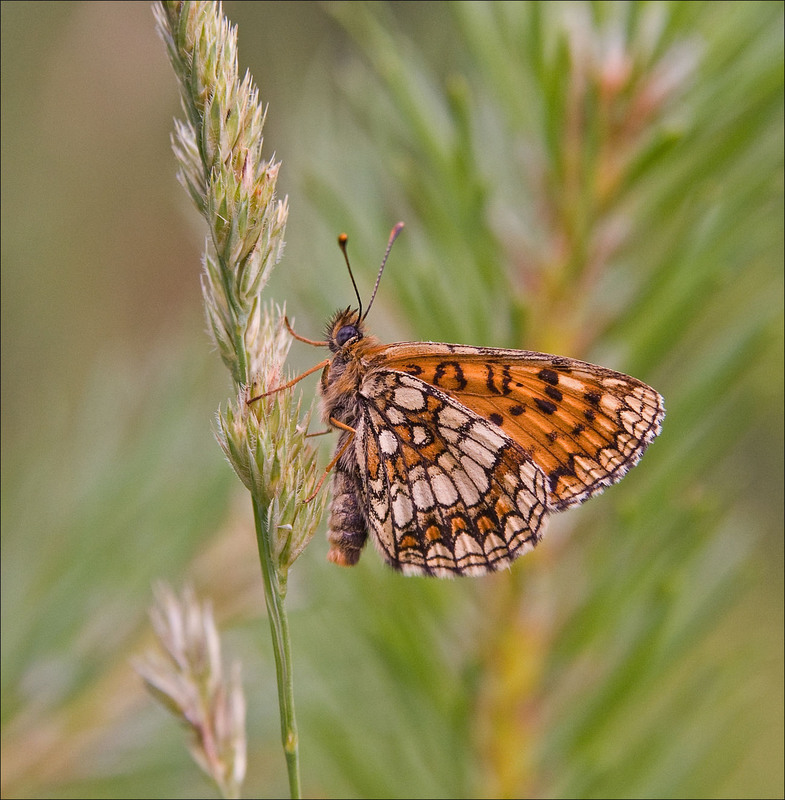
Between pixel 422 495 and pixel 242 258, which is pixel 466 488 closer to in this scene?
pixel 422 495

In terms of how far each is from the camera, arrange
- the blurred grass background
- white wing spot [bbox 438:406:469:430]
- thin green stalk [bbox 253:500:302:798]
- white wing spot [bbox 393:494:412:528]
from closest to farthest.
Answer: thin green stalk [bbox 253:500:302:798] < the blurred grass background < white wing spot [bbox 393:494:412:528] < white wing spot [bbox 438:406:469:430]

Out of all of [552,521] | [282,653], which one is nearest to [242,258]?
[282,653]

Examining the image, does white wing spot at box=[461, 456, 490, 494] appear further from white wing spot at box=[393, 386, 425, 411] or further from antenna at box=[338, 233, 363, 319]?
antenna at box=[338, 233, 363, 319]

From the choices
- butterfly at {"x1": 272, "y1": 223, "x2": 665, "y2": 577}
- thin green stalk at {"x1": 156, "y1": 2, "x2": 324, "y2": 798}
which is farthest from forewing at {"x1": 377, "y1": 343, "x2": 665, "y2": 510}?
thin green stalk at {"x1": 156, "y1": 2, "x2": 324, "y2": 798}

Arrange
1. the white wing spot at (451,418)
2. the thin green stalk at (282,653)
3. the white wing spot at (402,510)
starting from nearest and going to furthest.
→ the thin green stalk at (282,653) → the white wing spot at (402,510) → the white wing spot at (451,418)

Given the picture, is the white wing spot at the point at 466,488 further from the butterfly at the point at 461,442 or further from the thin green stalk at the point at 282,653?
the thin green stalk at the point at 282,653

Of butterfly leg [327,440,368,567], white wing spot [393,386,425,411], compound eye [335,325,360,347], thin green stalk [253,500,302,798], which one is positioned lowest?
thin green stalk [253,500,302,798]

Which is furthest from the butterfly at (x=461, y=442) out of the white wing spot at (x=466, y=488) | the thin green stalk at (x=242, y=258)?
the thin green stalk at (x=242, y=258)
